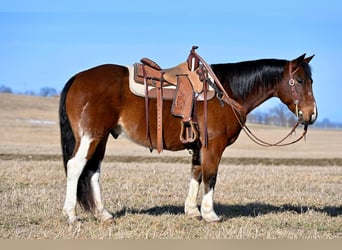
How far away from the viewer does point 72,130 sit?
7.91 metres

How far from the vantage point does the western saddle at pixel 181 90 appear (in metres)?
7.86

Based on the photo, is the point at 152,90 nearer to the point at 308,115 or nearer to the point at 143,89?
the point at 143,89

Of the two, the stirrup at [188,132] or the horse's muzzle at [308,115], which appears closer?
the stirrup at [188,132]

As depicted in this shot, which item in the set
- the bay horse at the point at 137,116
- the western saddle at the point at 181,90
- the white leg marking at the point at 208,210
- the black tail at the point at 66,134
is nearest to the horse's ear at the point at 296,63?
the bay horse at the point at 137,116

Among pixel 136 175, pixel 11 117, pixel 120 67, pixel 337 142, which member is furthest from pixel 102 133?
pixel 11 117

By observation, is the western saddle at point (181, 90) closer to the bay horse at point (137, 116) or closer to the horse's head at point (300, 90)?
the bay horse at point (137, 116)

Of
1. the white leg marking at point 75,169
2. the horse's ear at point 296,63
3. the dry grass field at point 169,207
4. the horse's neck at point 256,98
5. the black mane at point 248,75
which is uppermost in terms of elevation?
the horse's ear at point 296,63

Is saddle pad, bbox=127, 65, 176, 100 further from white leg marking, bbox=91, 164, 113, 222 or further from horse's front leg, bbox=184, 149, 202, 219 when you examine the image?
white leg marking, bbox=91, 164, 113, 222

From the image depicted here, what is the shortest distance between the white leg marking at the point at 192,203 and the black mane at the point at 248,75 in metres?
1.63

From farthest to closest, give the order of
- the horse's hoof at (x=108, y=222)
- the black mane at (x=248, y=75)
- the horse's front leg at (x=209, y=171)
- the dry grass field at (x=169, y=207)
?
the black mane at (x=248, y=75) → the horse's front leg at (x=209, y=171) → the horse's hoof at (x=108, y=222) → the dry grass field at (x=169, y=207)

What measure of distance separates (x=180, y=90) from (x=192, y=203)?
1884mm

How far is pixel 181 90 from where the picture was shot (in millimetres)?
7938

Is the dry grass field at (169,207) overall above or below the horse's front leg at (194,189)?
below

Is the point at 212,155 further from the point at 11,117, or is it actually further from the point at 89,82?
the point at 11,117
